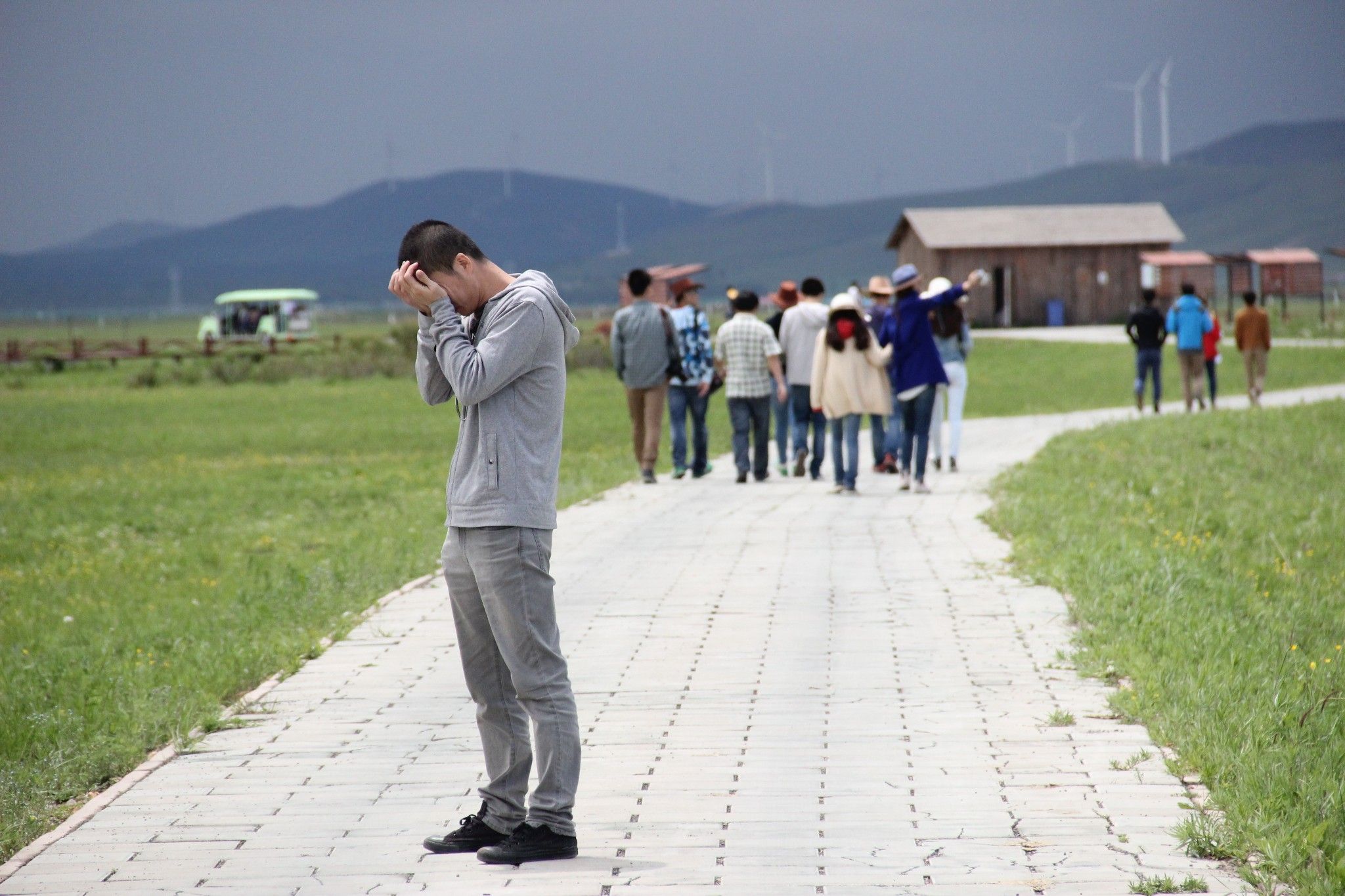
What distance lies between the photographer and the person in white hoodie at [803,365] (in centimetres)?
1576

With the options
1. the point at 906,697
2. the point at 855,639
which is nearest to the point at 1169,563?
the point at 855,639

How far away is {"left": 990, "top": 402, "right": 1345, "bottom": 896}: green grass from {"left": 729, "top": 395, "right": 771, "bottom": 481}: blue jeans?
2442 millimetres

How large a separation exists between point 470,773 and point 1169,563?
17.4 feet

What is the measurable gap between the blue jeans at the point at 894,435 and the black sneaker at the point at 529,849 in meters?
11.0

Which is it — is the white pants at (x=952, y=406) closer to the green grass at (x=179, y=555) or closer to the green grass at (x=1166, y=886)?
the green grass at (x=179, y=555)

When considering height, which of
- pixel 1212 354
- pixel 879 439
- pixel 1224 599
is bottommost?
pixel 1224 599

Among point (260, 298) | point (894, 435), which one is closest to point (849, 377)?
point (894, 435)

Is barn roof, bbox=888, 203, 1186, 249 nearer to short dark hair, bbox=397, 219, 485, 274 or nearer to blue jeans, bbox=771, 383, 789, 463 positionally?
blue jeans, bbox=771, 383, 789, 463

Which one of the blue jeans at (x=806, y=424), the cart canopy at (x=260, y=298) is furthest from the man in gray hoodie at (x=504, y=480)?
the cart canopy at (x=260, y=298)

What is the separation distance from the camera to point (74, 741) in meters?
6.54

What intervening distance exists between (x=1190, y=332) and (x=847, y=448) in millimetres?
9802

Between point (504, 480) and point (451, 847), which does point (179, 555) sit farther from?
point (504, 480)

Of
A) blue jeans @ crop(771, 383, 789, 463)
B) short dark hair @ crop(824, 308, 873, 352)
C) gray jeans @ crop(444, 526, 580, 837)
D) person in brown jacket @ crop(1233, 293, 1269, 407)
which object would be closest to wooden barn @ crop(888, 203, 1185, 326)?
person in brown jacket @ crop(1233, 293, 1269, 407)

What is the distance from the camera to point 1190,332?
2195 centimetres
